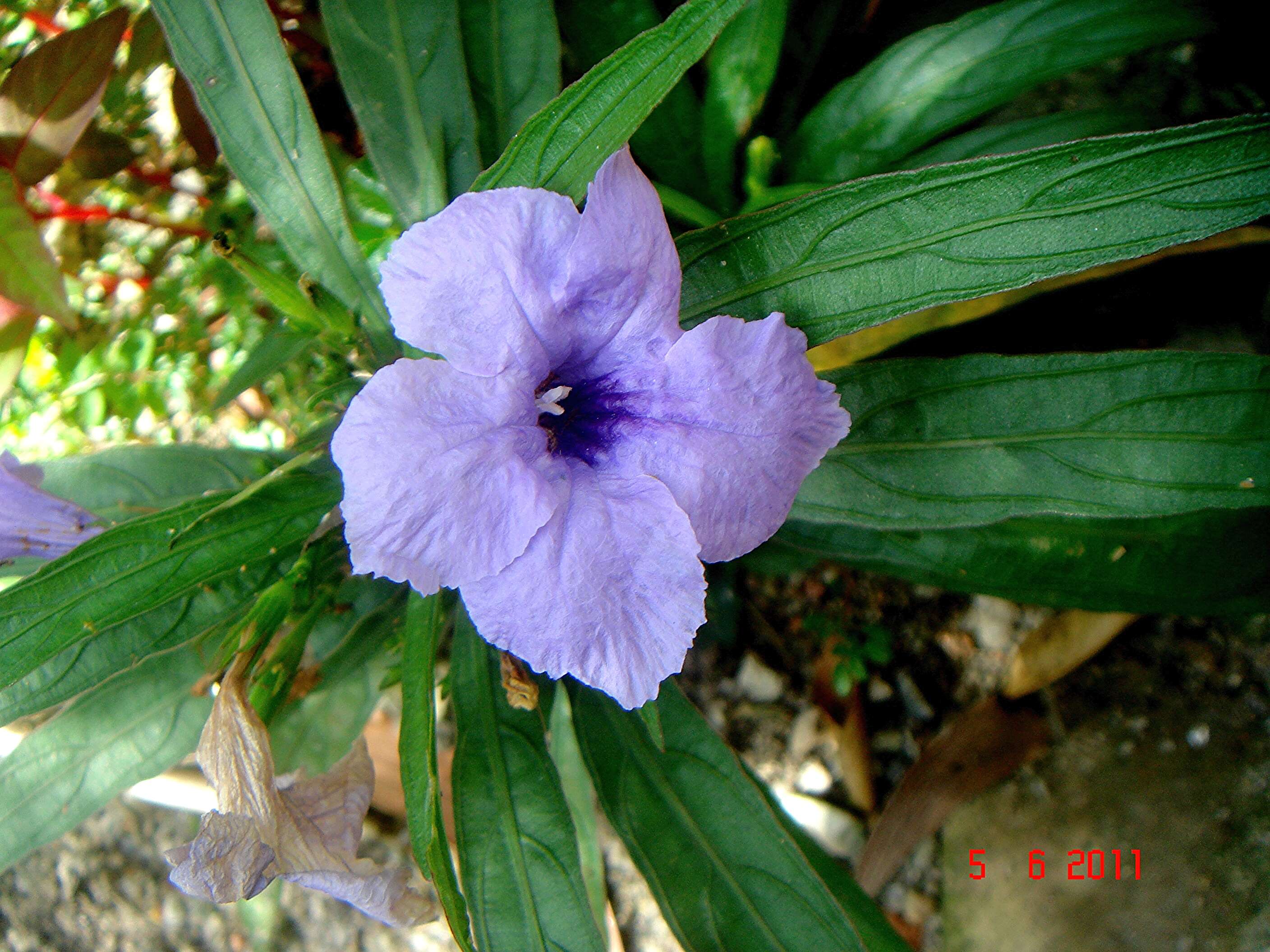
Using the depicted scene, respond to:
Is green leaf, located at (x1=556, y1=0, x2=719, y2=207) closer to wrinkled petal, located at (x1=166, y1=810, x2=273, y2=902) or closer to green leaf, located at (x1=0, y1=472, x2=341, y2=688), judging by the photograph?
green leaf, located at (x1=0, y1=472, x2=341, y2=688)

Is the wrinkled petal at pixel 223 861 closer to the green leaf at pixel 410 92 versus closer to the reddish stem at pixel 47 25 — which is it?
the green leaf at pixel 410 92

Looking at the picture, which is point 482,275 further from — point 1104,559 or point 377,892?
point 1104,559

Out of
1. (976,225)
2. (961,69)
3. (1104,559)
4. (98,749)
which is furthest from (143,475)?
(1104,559)

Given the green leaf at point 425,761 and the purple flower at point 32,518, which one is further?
the purple flower at point 32,518

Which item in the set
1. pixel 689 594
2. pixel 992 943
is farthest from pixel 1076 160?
pixel 992 943

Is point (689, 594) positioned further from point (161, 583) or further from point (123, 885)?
point (123, 885)
